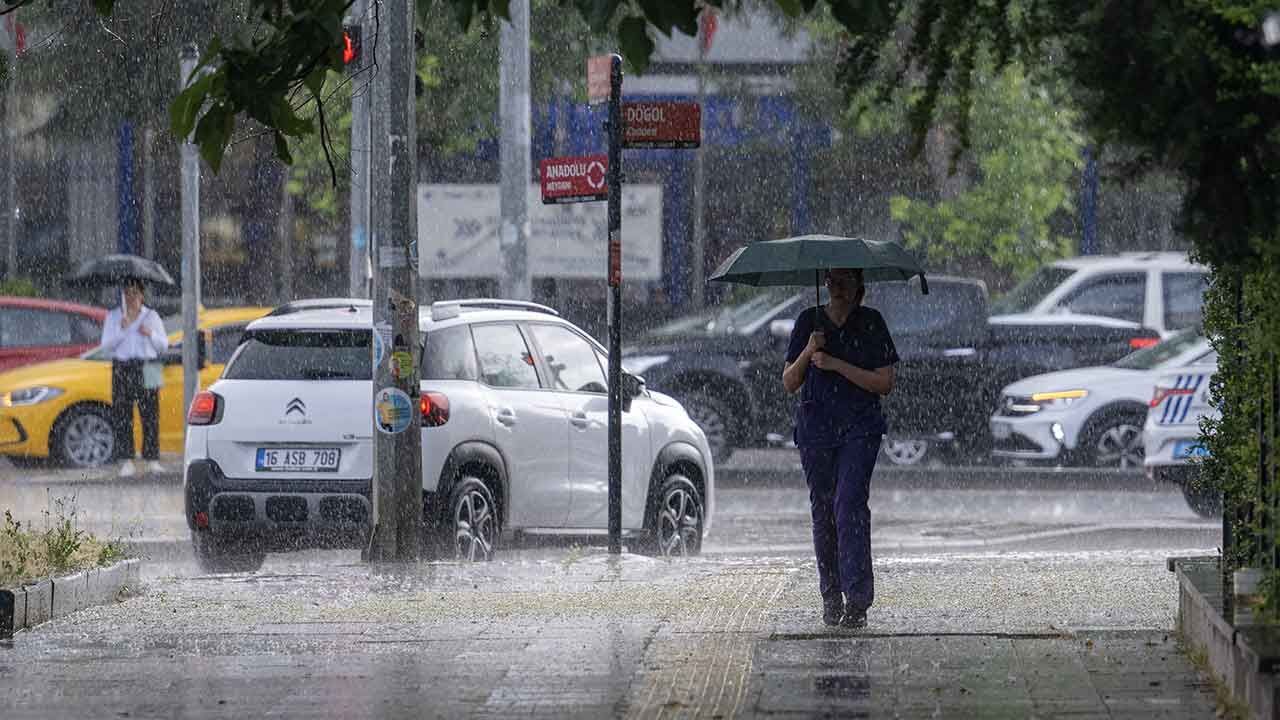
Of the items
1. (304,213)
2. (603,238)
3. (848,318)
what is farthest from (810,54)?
(848,318)

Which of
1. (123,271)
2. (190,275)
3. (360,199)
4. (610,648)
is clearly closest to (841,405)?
(610,648)

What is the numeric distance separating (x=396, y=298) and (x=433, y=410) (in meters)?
0.70

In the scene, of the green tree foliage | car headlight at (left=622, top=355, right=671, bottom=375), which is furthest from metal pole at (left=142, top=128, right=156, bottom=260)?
car headlight at (left=622, top=355, right=671, bottom=375)

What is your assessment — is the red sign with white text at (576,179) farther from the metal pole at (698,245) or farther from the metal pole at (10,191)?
the metal pole at (10,191)

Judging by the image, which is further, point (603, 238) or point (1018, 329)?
point (603, 238)

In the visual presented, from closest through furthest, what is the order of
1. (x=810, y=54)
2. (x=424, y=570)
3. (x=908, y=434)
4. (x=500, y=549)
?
1. (x=424, y=570)
2. (x=500, y=549)
3. (x=908, y=434)
4. (x=810, y=54)

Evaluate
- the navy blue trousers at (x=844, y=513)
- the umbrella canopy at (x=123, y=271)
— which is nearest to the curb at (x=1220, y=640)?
the navy blue trousers at (x=844, y=513)

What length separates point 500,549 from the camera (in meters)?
14.6

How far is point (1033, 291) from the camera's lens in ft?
77.2

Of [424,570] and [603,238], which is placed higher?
[603,238]

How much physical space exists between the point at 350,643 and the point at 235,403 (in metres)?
4.07

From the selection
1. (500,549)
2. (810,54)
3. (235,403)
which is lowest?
(500,549)

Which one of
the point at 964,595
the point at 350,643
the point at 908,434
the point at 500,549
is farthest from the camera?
the point at 908,434

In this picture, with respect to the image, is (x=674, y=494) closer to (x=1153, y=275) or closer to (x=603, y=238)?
(x=1153, y=275)
